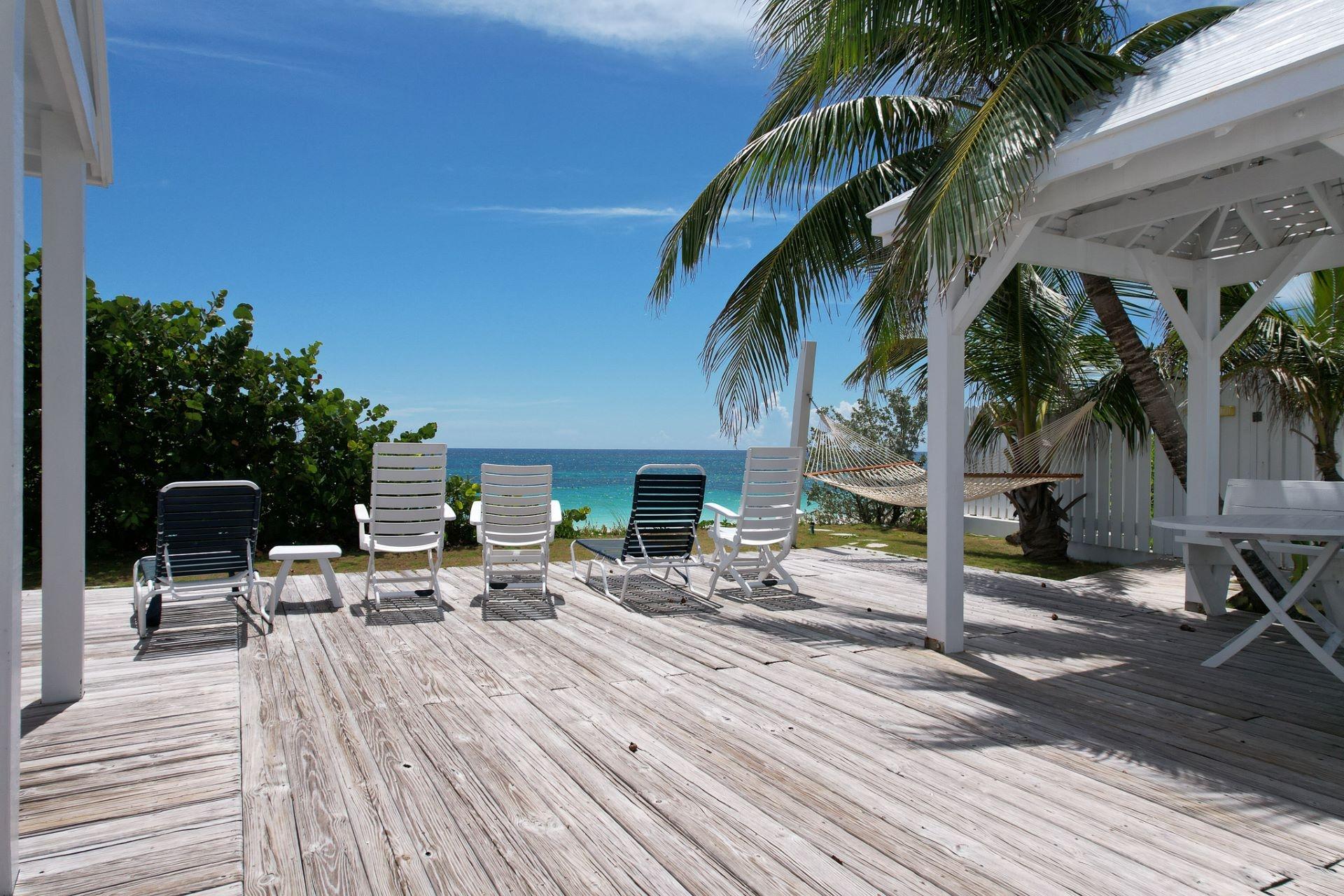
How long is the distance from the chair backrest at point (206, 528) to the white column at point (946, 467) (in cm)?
428

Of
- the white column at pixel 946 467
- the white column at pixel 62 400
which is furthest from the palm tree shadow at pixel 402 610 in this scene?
the white column at pixel 946 467

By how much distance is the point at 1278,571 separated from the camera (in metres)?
4.59

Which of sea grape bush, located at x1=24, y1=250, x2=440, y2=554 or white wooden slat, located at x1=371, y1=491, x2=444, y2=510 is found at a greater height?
sea grape bush, located at x1=24, y1=250, x2=440, y2=554

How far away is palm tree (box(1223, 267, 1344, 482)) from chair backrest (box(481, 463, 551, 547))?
20.1ft

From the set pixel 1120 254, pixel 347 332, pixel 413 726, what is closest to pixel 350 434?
pixel 413 726

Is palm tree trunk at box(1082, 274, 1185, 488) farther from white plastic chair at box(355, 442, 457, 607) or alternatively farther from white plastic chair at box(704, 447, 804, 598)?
white plastic chair at box(355, 442, 457, 607)

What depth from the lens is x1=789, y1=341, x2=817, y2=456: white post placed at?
30.6 ft

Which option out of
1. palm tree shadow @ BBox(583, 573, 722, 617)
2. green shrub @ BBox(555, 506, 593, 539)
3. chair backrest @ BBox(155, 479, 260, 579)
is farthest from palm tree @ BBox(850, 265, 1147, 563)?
chair backrest @ BBox(155, 479, 260, 579)

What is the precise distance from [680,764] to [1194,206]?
4.35m

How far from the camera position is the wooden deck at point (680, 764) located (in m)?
2.37

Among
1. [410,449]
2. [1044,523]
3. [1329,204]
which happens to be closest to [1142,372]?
[1329,204]

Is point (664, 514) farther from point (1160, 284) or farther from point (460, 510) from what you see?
point (460, 510)

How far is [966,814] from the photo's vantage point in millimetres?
2717

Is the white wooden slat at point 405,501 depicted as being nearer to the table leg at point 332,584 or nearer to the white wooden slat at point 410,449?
the white wooden slat at point 410,449
